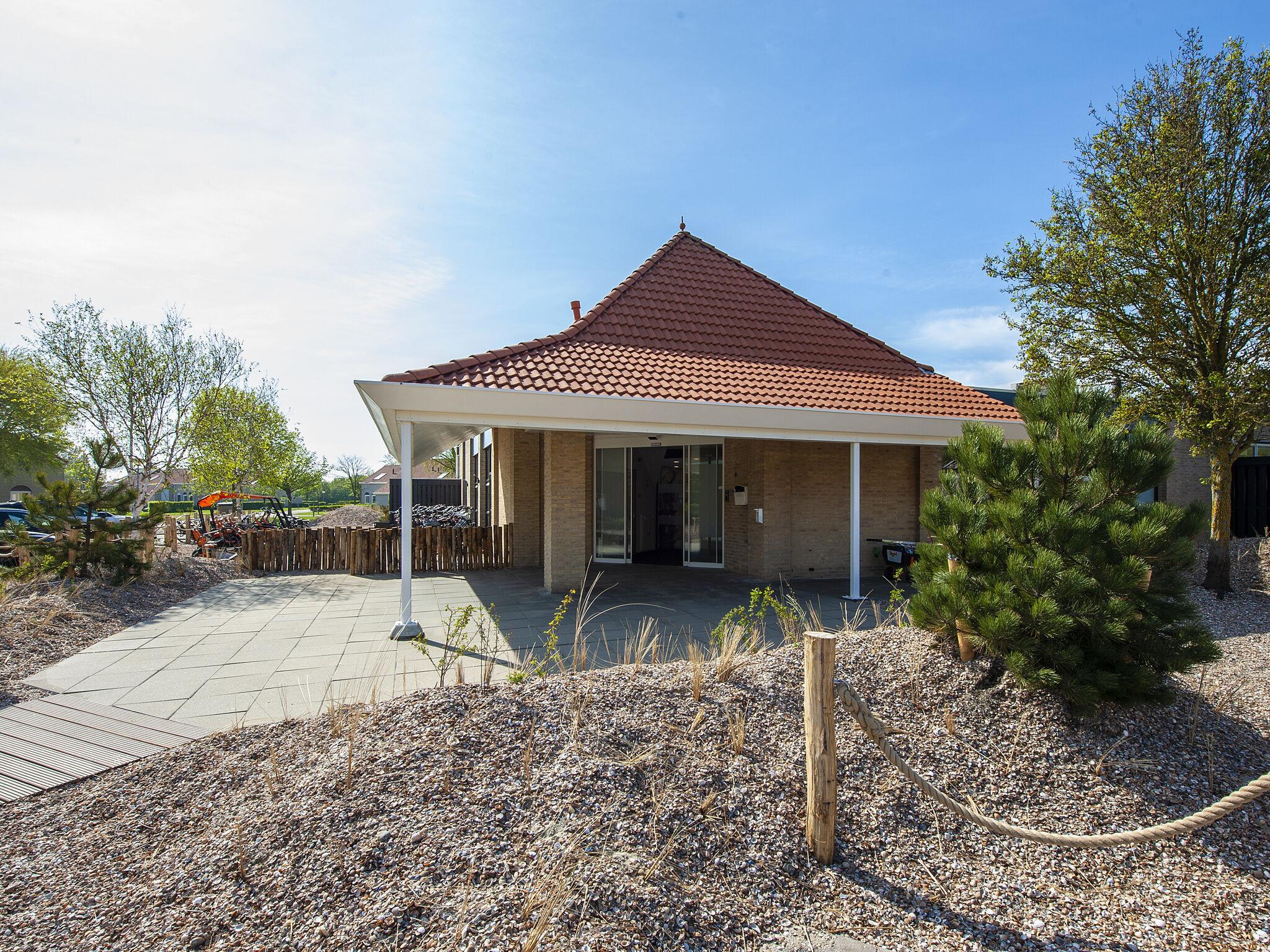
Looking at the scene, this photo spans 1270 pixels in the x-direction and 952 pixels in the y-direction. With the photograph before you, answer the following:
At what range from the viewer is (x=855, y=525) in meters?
9.06

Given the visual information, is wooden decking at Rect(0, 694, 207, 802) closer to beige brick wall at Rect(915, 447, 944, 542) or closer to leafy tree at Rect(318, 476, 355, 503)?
beige brick wall at Rect(915, 447, 944, 542)

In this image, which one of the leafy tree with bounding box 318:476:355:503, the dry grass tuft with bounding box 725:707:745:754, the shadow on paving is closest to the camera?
the dry grass tuft with bounding box 725:707:745:754

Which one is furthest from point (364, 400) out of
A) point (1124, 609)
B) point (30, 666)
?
point (1124, 609)

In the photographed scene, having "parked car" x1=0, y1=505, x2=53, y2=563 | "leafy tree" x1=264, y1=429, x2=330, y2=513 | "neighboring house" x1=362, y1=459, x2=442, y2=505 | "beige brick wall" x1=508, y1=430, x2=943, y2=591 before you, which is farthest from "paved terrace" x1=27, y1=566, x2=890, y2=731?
"neighboring house" x1=362, y1=459, x2=442, y2=505

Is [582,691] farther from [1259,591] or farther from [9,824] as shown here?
[1259,591]

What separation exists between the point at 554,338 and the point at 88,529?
23.9ft

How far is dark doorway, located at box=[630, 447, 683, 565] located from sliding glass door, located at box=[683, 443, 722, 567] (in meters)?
0.55

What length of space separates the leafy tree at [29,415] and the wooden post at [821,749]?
1852 centimetres

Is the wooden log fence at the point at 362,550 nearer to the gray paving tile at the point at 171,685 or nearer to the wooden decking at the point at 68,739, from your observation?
the gray paving tile at the point at 171,685

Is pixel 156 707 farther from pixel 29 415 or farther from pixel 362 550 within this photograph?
pixel 29 415

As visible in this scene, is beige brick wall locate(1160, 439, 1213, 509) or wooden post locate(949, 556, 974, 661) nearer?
wooden post locate(949, 556, 974, 661)

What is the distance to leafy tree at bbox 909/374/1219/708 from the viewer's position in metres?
3.57

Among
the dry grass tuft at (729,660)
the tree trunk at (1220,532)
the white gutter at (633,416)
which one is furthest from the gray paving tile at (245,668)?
the tree trunk at (1220,532)

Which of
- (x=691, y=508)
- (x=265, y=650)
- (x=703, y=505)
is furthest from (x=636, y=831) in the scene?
(x=691, y=508)
